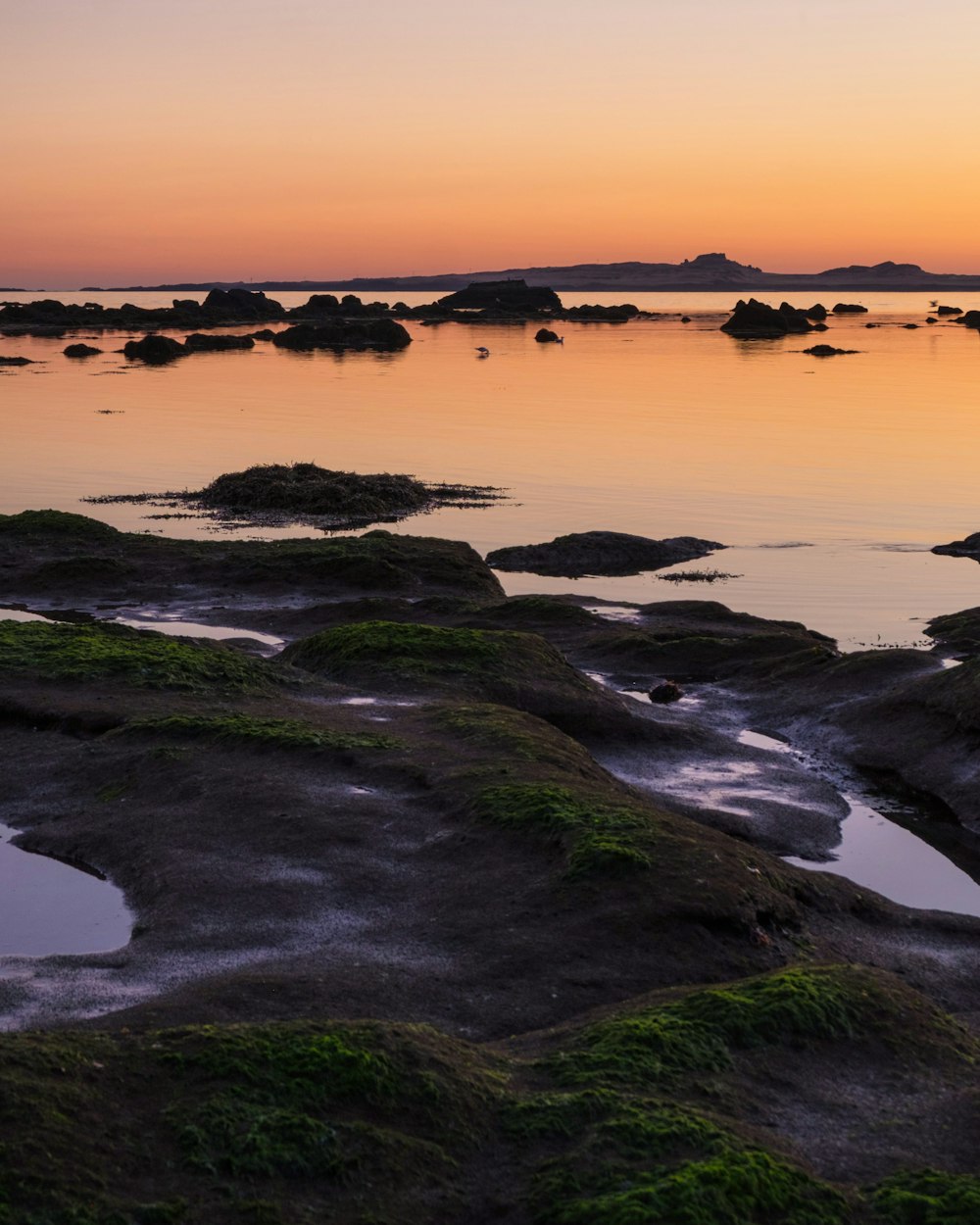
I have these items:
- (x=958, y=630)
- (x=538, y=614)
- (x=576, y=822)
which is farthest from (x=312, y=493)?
(x=576, y=822)

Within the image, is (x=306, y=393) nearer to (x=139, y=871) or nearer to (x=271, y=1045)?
(x=139, y=871)

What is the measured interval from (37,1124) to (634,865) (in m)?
6.10

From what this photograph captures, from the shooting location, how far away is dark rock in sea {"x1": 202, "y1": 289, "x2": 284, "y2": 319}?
567 feet

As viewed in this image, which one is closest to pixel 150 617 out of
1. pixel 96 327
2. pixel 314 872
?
pixel 314 872

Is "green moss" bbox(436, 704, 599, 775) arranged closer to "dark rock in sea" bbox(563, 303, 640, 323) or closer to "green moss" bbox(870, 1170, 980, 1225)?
"green moss" bbox(870, 1170, 980, 1225)

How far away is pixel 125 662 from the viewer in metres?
19.1

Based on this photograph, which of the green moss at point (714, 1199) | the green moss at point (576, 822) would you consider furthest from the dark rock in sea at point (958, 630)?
the green moss at point (714, 1199)

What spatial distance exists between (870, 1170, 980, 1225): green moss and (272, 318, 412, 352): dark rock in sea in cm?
11378

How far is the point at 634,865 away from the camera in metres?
12.0

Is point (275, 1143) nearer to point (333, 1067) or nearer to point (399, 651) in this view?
point (333, 1067)

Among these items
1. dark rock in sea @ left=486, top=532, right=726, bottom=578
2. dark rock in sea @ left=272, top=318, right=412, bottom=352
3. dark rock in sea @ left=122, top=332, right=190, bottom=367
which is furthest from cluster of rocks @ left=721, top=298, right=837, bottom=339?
dark rock in sea @ left=486, top=532, right=726, bottom=578

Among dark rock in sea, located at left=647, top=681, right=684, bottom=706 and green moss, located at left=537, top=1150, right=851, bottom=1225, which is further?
dark rock in sea, located at left=647, top=681, right=684, bottom=706

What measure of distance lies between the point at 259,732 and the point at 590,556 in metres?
19.7

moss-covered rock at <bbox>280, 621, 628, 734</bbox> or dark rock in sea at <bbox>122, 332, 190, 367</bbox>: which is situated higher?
dark rock in sea at <bbox>122, 332, 190, 367</bbox>
